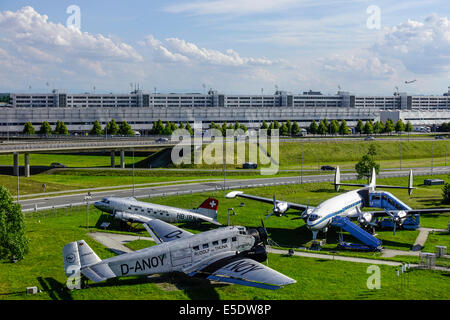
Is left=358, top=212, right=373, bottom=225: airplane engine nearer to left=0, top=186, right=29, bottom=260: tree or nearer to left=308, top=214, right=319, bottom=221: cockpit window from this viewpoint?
left=308, top=214, right=319, bottom=221: cockpit window

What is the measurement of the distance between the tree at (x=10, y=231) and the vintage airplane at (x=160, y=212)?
55.9ft

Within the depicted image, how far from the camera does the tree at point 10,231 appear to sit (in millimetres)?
43969

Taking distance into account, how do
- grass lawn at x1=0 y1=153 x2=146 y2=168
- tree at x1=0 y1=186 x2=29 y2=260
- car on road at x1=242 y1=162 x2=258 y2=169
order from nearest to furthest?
tree at x1=0 y1=186 x2=29 y2=260 → car on road at x1=242 y1=162 x2=258 y2=169 → grass lawn at x1=0 y1=153 x2=146 y2=168

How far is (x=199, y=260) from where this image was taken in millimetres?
40125

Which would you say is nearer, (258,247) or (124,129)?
(258,247)

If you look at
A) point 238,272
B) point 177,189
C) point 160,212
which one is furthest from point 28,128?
point 238,272

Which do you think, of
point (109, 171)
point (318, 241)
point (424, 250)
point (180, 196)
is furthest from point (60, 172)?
point (424, 250)

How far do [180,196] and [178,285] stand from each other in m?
47.7

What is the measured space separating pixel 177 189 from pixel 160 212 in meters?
32.1

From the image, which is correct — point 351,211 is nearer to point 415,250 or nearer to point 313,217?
point 415,250

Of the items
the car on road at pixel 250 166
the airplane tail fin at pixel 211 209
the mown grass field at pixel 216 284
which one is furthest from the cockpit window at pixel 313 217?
the car on road at pixel 250 166

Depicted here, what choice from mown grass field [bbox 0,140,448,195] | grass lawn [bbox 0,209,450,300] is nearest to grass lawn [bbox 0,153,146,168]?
mown grass field [bbox 0,140,448,195]

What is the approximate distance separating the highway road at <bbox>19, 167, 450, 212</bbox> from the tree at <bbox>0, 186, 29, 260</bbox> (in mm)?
28341

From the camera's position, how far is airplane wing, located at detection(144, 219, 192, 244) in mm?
46116
